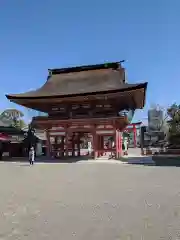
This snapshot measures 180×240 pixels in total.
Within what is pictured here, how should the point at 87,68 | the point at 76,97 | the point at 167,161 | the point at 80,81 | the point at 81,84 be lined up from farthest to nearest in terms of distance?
the point at 87,68
the point at 80,81
the point at 81,84
the point at 76,97
the point at 167,161

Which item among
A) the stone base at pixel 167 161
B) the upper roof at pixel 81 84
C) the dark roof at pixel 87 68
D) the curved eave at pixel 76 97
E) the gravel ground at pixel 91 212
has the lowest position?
the gravel ground at pixel 91 212

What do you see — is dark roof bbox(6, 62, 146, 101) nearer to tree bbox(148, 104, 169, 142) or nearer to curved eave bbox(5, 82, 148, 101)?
curved eave bbox(5, 82, 148, 101)

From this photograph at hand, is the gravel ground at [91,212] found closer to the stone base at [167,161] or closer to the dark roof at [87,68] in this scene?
the stone base at [167,161]

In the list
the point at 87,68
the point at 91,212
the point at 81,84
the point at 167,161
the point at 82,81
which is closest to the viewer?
the point at 91,212

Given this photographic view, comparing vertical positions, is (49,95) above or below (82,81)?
below

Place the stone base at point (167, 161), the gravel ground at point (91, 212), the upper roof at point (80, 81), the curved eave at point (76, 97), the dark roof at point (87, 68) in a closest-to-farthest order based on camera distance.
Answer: the gravel ground at point (91, 212) < the stone base at point (167, 161) < the curved eave at point (76, 97) < the upper roof at point (80, 81) < the dark roof at point (87, 68)

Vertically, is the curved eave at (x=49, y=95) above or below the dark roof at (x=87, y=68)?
below

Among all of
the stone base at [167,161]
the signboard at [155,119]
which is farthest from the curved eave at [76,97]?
the signboard at [155,119]

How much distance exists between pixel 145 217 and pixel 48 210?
2.19m

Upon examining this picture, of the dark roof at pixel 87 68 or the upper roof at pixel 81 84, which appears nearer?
the upper roof at pixel 81 84

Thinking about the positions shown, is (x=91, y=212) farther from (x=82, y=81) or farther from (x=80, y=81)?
(x=80, y=81)

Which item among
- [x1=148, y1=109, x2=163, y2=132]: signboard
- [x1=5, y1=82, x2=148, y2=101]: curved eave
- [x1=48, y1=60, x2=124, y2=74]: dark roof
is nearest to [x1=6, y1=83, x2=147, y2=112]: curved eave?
[x1=5, y1=82, x2=148, y2=101]: curved eave

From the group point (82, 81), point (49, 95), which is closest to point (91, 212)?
point (49, 95)

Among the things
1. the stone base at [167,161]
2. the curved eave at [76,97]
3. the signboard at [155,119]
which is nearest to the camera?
the stone base at [167,161]
